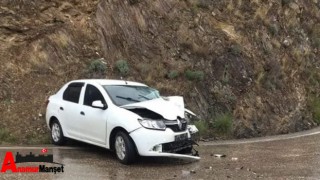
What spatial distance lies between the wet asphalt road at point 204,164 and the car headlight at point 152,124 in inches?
31.6

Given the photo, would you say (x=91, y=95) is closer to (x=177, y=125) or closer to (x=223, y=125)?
(x=177, y=125)

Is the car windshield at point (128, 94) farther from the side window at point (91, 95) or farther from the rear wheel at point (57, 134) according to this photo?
the rear wheel at point (57, 134)

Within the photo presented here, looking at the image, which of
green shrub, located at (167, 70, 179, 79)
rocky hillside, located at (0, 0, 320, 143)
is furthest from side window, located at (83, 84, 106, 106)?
green shrub, located at (167, 70, 179, 79)

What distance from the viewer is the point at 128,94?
1034cm

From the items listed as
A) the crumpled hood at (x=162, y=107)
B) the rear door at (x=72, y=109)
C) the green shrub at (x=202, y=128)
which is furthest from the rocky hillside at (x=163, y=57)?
the crumpled hood at (x=162, y=107)

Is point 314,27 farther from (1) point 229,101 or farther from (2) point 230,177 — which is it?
(2) point 230,177

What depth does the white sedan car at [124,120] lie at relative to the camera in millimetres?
9133

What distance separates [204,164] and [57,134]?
4035mm

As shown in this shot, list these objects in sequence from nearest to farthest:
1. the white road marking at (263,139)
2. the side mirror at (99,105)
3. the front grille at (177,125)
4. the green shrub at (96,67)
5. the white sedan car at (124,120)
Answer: the white sedan car at (124,120), the front grille at (177,125), the side mirror at (99,105), the white road marking at (263,139), the green shrub at (96,67)

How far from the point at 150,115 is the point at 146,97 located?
42.8 inches

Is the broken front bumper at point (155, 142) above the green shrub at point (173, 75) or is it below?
below

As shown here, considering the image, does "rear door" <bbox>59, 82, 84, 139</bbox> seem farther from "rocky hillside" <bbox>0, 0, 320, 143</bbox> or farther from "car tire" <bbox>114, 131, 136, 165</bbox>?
"rocky hillside" <bbox>0, 0, 320, 143</bbox>

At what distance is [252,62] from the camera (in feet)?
58.2

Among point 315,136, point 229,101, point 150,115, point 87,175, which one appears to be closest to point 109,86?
point 150,115
